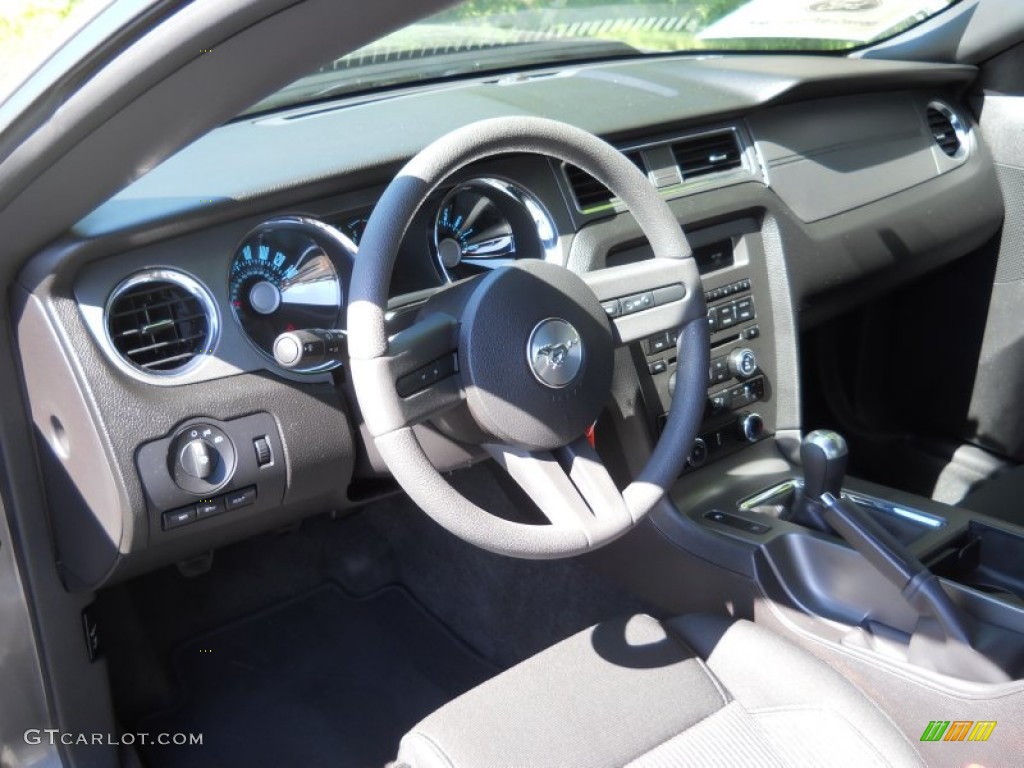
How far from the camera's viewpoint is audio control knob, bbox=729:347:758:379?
2.05 meters

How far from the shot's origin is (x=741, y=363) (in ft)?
6.72

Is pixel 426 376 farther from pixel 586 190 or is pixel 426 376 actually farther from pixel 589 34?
pixel 589 34

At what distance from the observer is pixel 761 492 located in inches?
78.2

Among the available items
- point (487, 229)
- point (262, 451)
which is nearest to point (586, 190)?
point (487, 229)

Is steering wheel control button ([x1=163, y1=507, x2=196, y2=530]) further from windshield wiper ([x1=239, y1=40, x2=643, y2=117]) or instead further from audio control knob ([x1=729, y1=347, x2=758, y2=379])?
audio control knob ([x1=729, y1=347, x2=758, y2=379])

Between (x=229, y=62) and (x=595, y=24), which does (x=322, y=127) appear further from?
(x=595, y=24)

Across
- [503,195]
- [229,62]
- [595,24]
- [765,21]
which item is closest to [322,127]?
[503,195]

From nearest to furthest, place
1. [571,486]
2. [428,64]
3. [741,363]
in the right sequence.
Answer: [571,486], [741,363], [428,64]

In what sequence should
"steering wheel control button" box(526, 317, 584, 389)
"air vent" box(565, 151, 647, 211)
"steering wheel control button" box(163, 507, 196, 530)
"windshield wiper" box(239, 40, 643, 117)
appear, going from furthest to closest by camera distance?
"windshield wiper" box(239, 40, 643, 117)
"air vent" box(565, 151, 647, 211)
"steering wheel control button" box(163, 507, 196, 530)
"steering wheel control button" box(526, 317, 584, 389)

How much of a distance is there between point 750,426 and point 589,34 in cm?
99

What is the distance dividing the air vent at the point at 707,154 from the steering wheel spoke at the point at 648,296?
0.54 meters

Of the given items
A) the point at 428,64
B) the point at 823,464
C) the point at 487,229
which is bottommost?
the point at 823,464

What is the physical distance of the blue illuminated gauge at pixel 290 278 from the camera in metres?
1.57

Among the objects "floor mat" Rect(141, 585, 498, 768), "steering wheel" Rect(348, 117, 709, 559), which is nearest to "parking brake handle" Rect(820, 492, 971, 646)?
"steering wheel" Rect(348, 117, 709, 559)
